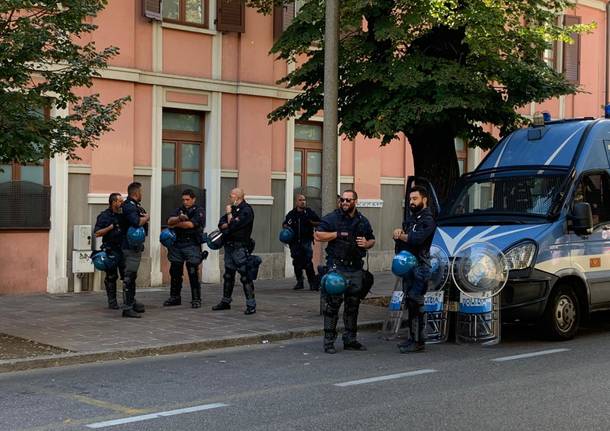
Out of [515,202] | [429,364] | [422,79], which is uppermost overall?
[422,79]

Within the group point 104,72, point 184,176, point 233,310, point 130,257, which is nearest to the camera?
point 130,257

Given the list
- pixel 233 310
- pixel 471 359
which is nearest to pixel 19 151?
pixel 233 310

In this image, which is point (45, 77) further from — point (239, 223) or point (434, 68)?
point (434, 68)

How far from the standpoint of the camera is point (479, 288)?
10469 millimetres

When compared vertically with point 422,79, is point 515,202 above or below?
below

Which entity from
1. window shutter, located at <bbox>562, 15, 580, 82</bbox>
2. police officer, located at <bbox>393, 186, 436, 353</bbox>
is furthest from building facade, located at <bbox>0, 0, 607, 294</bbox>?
window shutter, located at <bbox>562, 15, 580, 82</bbox>

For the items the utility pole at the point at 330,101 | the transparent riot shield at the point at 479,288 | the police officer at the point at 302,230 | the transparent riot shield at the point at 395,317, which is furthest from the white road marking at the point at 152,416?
the police officer at the point at 302,230

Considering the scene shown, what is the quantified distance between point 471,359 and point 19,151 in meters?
5.51

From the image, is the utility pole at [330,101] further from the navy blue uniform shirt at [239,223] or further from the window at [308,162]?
the window at [308,162]

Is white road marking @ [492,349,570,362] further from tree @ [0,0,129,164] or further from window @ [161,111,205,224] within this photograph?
window @ [161,111,205,224]

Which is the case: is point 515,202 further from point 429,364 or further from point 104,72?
point 104,72

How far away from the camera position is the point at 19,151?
32.8ft

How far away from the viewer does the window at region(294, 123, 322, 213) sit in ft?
65.1

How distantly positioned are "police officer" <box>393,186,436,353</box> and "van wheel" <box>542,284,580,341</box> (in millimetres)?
1658
